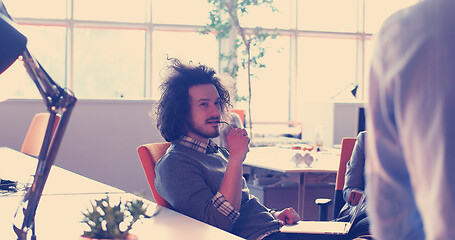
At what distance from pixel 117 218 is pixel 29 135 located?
3.46 meters

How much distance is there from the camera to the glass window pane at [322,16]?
11.1 metres

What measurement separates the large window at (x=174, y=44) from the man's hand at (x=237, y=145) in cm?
757

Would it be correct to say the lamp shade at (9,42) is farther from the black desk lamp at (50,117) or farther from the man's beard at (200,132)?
the man's beard at (200,132)

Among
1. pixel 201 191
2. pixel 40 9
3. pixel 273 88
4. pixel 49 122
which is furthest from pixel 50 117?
pixel 273 88

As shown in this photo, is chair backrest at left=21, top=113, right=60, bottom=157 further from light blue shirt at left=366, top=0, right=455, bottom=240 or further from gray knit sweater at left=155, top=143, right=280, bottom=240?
light blue shirt at left=366, top=0, right=455, bottom=240

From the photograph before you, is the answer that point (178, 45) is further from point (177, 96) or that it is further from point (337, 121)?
point (177, 96)

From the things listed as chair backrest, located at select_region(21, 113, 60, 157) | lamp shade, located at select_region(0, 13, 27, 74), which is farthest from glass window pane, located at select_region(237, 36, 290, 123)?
lamp shade, located at select_region(0, 13, 27, 74)

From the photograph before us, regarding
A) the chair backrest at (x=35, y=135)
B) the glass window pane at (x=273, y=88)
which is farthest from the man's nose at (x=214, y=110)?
the glass window pane at (x=273, y=88)

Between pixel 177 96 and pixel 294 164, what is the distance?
1746 millimetres

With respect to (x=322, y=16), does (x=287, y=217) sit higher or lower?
lower

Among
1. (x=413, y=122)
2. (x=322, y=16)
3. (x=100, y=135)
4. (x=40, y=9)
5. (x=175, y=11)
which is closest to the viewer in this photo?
(x=413, y=122)

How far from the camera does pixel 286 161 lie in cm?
401

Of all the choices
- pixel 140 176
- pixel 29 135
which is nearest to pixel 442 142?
pixel 29 135

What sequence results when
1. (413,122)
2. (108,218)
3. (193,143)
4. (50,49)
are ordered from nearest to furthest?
(413,122)
(108,218)
(193,143)
(50,49)
